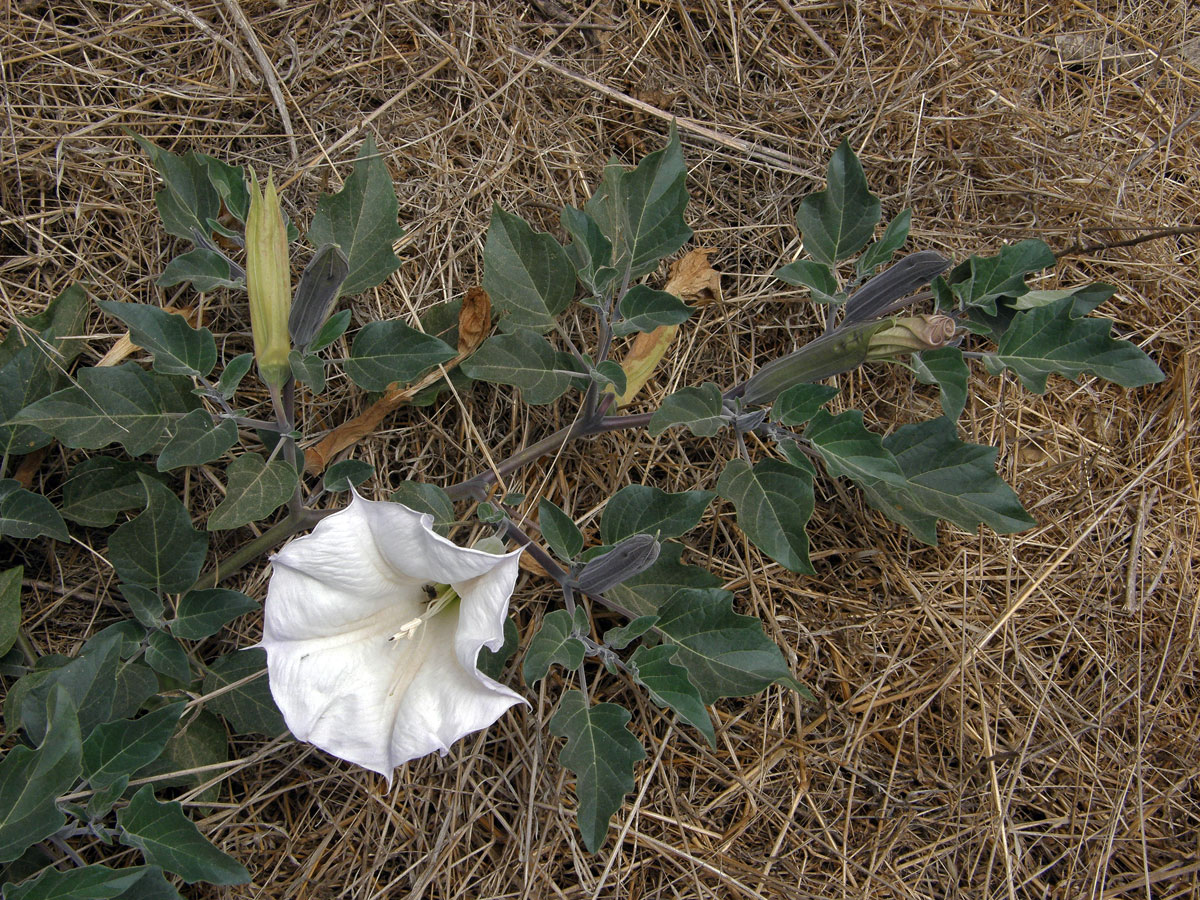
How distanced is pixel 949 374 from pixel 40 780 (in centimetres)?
177

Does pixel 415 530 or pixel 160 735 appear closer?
pixel 415 530

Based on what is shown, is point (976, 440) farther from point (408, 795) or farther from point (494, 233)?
point (408, 795)

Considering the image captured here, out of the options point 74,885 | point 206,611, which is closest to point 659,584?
point 206,611

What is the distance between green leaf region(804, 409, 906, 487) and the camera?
5.18 feet

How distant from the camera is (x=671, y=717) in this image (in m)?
1.90

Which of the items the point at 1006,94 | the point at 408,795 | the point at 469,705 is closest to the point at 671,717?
the point at 408,795

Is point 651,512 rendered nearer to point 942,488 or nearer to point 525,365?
point 525,365

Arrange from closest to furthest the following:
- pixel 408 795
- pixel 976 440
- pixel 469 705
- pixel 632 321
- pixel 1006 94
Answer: pixel 469 705 → pixel 632 321 → pixel 408 795 → pixel 976 440 → pixel 1006 94

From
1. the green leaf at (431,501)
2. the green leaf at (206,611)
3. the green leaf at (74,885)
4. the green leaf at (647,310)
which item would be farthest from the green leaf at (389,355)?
the green leaf at (74,885)

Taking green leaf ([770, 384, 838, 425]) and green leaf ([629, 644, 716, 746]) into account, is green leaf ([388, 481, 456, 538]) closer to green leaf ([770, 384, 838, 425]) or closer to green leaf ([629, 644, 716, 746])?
green leaf ([629, 644, 716, 746])

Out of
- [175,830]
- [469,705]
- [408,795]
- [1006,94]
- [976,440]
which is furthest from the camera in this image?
[1006,94]

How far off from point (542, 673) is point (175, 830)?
685mm

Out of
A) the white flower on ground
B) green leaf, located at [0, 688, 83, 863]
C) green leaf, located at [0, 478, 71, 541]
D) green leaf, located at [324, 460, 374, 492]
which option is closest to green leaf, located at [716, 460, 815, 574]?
the white flower on ground

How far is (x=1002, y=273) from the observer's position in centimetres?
178
